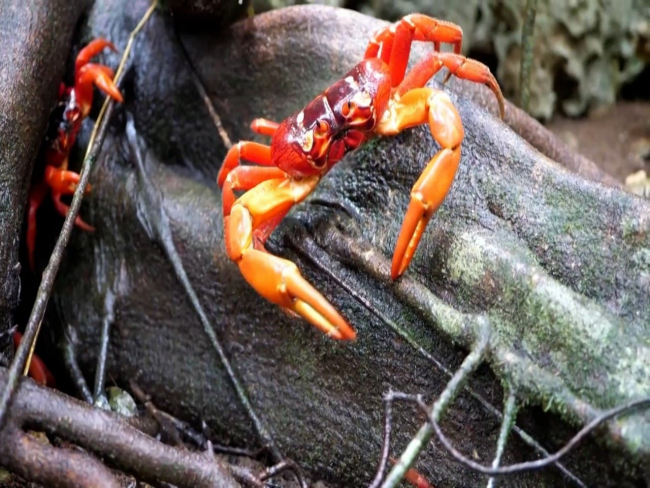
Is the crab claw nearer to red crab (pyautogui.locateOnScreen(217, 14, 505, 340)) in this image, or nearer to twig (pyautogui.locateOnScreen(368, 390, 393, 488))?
red crab (pyautogui.locateOnScreen(217, 14, 505, 340))

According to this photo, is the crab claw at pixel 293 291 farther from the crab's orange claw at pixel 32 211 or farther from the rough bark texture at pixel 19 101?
the crab's orange claw at pixel 32 211

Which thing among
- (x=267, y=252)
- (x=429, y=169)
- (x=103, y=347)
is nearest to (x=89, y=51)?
(x=103, y=347)

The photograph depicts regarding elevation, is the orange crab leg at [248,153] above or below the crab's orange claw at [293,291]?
above

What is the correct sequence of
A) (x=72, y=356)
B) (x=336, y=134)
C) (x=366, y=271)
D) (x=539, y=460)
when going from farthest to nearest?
(x=72, y=356) < (x=336, y=134) < (x=366, y=271) < (x=539, y=460)

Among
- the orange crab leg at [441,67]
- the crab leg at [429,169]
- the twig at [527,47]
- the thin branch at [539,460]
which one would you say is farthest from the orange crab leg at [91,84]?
the twig at [527,47]

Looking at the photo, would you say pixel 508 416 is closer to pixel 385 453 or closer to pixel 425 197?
pixel 385 453

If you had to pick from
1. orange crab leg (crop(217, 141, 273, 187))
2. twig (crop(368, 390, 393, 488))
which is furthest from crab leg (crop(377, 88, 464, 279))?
orange crab leg (crop(217, 141, 273, 187))

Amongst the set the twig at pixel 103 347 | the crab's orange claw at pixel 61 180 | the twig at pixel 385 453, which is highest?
the crab's orange claw at pixel 61 180
